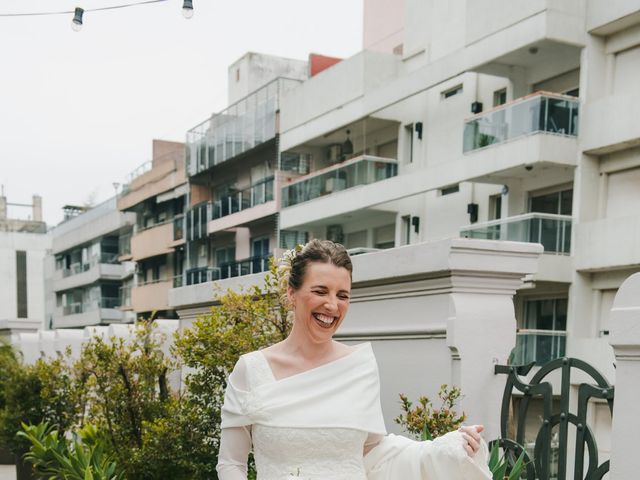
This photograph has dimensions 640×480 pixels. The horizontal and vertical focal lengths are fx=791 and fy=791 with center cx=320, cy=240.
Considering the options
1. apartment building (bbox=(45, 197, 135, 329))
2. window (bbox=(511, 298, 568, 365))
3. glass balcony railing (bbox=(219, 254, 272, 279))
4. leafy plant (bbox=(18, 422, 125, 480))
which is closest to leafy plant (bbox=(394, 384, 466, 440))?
leafy plant (bbox=(18, 422, 125, 480))

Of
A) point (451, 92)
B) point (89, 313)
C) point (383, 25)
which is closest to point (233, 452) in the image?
point (451, 92)

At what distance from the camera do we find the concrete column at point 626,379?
299 centimetres

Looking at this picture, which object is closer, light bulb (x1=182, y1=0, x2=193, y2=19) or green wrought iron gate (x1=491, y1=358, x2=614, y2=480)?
green wrought iron gate (x1=491, y1=358, x2=614, y2=480)

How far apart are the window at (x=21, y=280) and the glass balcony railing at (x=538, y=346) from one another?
54484 millimetres

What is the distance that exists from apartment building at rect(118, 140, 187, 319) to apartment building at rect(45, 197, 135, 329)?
3.72 m

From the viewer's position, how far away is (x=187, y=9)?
706 cm

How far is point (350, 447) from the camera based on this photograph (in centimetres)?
299

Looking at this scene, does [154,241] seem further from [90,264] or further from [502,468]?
[502,468]

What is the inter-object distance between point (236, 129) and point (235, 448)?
95.1 ft

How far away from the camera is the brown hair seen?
3.03m

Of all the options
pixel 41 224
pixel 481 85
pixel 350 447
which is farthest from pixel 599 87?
pixel 41 224

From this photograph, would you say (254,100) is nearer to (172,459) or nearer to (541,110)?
(541,110)

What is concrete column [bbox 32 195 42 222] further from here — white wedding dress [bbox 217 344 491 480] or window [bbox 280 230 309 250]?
white wedding dress [bbox 217 344 491 480]

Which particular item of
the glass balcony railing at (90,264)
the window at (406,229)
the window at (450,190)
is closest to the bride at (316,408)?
the window at (450,190)
